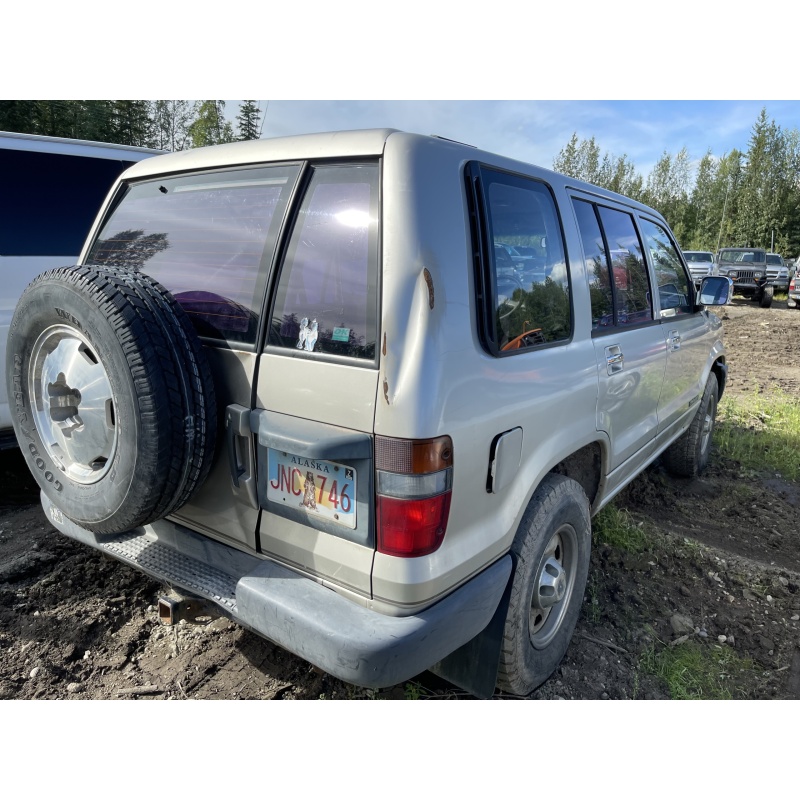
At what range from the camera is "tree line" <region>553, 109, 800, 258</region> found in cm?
4225

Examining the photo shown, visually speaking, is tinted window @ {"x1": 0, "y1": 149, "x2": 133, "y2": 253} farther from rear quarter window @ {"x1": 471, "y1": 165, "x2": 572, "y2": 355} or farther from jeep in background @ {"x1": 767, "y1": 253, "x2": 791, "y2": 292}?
jeep in background @ {"x1": 767, "y1": 253, "x2": 791, "y2": 292}

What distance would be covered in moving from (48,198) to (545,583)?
13.1 ft

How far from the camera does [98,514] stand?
200 centimetres

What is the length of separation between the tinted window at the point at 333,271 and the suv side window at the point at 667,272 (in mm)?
2298

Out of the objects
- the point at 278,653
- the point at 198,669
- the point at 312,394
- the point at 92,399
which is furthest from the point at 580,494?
the point at 92,399

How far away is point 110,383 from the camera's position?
1852mm

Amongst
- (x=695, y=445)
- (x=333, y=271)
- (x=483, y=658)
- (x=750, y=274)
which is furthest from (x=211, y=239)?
(x=750, y=274)

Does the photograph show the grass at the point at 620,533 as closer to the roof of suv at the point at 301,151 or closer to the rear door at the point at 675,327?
the rear door at the point at 675,327

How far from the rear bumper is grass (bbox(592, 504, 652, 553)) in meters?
1.82

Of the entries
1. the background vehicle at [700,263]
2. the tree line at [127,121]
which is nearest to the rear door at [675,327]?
the tree line at [127,121]

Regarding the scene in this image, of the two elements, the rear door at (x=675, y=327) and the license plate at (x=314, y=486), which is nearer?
the license plate at (x=314, y=486)

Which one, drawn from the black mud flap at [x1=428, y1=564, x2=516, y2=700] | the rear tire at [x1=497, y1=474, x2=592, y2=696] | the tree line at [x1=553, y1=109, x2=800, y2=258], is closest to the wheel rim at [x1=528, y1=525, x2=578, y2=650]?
the rear tire at [x1=497, y1=474, x2=592, y2=696]

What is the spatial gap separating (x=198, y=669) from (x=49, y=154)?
3.56 meters

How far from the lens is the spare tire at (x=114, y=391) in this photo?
1.80 metres
